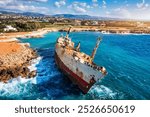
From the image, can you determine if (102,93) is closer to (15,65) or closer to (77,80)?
(77,80)

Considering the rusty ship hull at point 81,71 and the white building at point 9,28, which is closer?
the rusty ship hull at point 81,71

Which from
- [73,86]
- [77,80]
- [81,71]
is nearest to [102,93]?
[81,71]

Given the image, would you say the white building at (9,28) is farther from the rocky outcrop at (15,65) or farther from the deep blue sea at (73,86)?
the deep blue sea at (73,86)

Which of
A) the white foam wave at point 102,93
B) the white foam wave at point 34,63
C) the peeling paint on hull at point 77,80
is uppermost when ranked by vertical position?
the peeling paint on hull at point 77,80

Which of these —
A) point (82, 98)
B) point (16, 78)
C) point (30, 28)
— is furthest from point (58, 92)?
point (30, 28)

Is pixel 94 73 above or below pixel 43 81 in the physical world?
above

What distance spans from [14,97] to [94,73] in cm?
1314

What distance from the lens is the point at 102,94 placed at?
3859 cm

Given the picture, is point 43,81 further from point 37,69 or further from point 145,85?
point 145,85

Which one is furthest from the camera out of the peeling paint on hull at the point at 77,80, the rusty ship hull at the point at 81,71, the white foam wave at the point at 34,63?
the white foam wave at the point at 34,63

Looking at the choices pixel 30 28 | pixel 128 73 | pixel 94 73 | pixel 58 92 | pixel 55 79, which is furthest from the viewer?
pixel 30 28

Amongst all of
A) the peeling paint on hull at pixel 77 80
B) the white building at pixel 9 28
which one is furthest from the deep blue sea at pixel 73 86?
the white building at pixel 9 28

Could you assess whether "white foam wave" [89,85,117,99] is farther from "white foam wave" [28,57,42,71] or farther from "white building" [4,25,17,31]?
"white building" [4,25,17,31]

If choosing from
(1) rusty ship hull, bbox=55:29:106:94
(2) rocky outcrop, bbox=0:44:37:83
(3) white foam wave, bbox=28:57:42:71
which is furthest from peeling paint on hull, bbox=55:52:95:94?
(3) white foam wave, bbox=28:57:42:71
